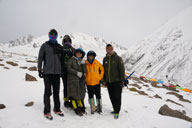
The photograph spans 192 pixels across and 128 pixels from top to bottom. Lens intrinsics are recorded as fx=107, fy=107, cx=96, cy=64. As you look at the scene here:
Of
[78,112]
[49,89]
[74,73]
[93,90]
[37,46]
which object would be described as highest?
[37,46]

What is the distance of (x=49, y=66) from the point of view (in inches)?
133

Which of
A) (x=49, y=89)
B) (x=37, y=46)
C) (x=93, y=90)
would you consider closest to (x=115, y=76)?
(x=93, y=90)

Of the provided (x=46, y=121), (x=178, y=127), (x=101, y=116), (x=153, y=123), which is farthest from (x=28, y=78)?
(x=178, y=127)

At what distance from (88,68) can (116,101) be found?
1747mm

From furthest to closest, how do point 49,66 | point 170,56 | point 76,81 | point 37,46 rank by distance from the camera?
point 37,46, point 170,56, point 76,81, point 49,66

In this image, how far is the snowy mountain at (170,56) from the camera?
1970 cm

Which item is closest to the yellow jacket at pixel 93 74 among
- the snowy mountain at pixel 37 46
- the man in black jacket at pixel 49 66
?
the man in black jacket at pixel 49 66

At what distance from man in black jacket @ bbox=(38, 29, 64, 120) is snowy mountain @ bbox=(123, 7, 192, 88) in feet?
70.4

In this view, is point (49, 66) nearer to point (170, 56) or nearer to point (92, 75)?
point (92, 75)

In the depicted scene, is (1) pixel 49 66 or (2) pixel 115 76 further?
(2) pixel 115 76

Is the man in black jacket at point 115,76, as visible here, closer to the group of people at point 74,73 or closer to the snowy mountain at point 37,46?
the group of people at point 74,73

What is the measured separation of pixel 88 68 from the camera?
170 inches

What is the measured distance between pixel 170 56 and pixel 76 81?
85.0 ft

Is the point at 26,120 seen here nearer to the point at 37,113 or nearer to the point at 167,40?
the point at 37,113
